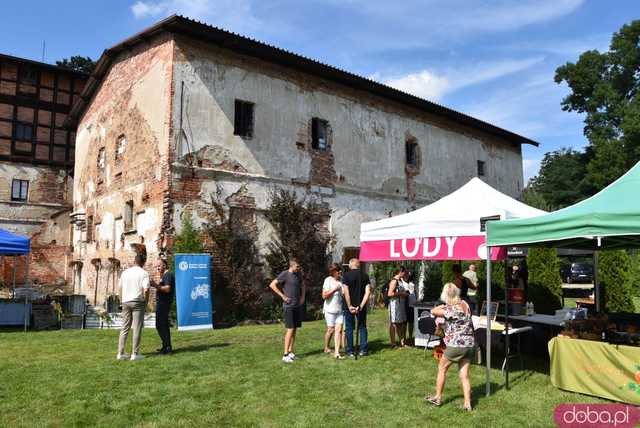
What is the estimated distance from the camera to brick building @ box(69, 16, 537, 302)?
13492 millimetres

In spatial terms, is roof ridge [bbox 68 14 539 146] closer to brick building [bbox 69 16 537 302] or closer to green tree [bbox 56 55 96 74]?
brick building [bbox 69 16 537 302]

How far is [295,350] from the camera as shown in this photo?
902 cm

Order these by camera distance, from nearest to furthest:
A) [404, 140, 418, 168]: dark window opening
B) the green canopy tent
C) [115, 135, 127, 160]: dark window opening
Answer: the green canopy tent, [115, 135, 127, 160]: dark window opening, [404, 140, 418, 168]: dark window opening

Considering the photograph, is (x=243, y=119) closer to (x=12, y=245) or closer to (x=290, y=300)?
(x=12, y=245)

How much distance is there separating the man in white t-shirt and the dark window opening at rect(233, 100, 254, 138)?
7.44 metres

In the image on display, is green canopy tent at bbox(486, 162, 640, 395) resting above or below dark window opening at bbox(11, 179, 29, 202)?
below

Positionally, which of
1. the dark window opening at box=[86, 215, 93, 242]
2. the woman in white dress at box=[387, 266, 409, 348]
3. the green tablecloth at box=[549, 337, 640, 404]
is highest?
the dark window opening at box=[86, 215, 93, 242]

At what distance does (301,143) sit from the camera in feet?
52.1

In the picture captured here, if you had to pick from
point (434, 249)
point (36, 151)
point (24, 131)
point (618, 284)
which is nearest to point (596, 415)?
point (434, 249)

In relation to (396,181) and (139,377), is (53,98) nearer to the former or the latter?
Result: (396,181)

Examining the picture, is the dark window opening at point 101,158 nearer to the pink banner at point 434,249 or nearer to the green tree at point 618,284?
the pink banner at point 434,249

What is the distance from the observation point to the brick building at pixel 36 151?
84.7 ft

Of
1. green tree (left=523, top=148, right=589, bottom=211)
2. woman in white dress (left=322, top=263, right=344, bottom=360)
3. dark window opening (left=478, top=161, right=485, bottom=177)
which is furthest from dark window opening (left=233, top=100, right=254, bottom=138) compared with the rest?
green tree (left=523, top=148, right=589, bottom=211)

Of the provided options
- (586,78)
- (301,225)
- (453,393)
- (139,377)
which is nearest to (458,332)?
(453,393)
